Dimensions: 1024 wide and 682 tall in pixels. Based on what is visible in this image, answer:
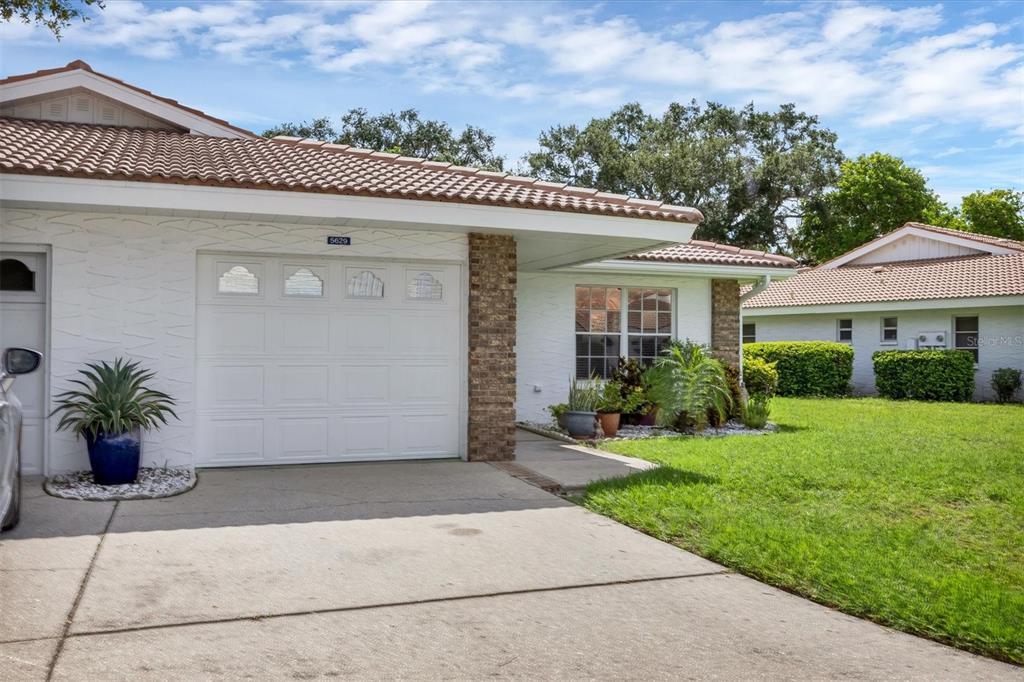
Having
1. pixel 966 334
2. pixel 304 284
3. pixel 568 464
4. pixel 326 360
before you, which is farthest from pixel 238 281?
pixel 966 334

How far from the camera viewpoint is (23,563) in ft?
18.9

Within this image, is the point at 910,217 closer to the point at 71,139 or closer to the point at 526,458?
the point at 526,458

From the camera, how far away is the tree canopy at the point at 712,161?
4034 centimetres

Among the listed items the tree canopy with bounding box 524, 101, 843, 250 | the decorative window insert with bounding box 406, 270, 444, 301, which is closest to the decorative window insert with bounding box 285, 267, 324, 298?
the decorative window insert with bounding box 406, 270, 444, 301

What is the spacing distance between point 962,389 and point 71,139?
794 inches

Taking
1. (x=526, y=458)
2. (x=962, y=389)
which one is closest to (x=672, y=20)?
(x=526, y=458)

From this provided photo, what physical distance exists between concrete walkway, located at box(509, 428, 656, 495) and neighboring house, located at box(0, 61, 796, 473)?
616 mm

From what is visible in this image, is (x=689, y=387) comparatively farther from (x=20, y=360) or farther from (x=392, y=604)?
(x=20, y=360)

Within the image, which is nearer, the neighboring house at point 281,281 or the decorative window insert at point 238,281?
the neighboring house at point 281,281

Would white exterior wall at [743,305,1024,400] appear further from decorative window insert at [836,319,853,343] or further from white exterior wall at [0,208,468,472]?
white exterior wall at [0,208,468,472]

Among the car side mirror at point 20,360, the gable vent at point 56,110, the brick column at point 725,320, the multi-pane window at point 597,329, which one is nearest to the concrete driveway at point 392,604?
the car side mirror at point 20,360

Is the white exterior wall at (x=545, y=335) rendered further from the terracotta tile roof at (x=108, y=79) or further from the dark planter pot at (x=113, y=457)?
the dark planter pot at (x=113, y=457)

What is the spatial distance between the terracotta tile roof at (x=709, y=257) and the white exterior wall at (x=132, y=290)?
7.73 meters

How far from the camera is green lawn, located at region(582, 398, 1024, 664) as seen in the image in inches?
209
